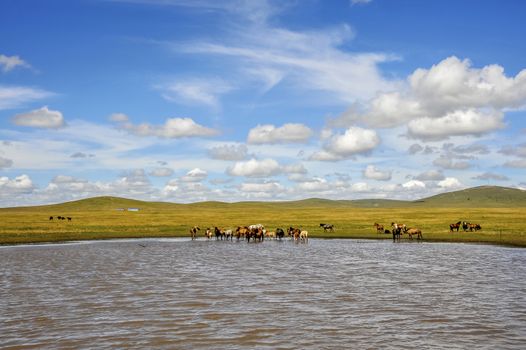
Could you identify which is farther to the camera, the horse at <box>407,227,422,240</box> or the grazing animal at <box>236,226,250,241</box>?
the grazing animal at <box>236,226,250,241</box>

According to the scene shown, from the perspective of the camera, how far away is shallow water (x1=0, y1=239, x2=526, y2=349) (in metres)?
11.6

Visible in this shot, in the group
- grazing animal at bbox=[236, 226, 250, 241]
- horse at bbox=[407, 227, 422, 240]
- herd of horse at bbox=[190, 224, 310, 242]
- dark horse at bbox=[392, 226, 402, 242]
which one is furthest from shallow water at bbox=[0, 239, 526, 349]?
grazing animal at bbox=[236, 226, 250, 241]

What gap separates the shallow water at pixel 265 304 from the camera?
38.1 ft

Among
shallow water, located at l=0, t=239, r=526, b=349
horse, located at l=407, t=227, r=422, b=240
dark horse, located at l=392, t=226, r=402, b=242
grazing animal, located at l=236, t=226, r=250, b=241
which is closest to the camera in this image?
shallow water, located at l=0, t=239, r=526, b=349

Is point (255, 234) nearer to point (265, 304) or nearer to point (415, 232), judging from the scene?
point (415, 232)

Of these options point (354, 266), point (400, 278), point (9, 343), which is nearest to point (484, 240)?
point (354, 266)

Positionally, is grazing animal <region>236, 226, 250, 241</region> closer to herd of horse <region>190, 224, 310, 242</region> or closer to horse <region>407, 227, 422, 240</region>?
herd of horse <region>190, 224, 310, 242</region>

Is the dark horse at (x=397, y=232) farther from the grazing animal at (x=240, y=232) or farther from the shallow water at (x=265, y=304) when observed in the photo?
the shallow water at (x=265, y=304)

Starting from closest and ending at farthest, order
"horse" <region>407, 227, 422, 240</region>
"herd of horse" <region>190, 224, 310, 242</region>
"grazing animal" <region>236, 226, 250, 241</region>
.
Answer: "horse" <region>407, 227, 422, 240</region> < "herd of horse" <region>190, 224, 310, 242</region> < "grazing animal" <region>236, 226, 250, 241</region>

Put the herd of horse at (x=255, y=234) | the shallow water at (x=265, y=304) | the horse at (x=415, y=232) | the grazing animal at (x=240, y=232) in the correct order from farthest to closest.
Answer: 1. the grazing animal at (x=240, y=232)
2. the herd of horse at (x=255, y=234)
3. the horse at (x=415, y=232)
4. the shallow water at (x=265, y=304)

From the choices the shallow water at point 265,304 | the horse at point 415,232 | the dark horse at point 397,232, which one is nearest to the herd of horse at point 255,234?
the dark horse at point 397,232

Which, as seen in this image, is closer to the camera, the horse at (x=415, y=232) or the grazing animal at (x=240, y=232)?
the horse at (x=415, y=232)

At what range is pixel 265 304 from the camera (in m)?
15.6

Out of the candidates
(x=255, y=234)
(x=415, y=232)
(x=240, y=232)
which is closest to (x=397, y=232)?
(x=415, y=232)
